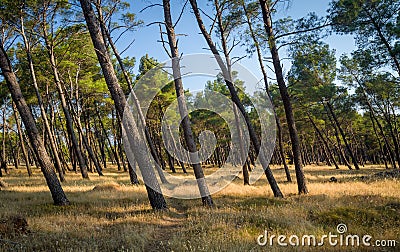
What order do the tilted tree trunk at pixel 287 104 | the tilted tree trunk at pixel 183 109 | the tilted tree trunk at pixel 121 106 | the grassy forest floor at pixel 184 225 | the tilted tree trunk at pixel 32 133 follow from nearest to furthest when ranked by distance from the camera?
the grassy forest floor at pixel 184 225
the tilted tree trunk at pixel 121 106
the tilted tree trunk at pixel 183 109
the tilted tree trunk at pixel 32 133
the tilted tree trunk at pixel 287 104

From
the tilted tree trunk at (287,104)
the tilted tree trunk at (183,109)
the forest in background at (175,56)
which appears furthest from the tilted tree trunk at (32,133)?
the tilted tree trunk at (287,104)

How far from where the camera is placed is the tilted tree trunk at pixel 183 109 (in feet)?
30.8

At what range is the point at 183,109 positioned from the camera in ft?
30.7

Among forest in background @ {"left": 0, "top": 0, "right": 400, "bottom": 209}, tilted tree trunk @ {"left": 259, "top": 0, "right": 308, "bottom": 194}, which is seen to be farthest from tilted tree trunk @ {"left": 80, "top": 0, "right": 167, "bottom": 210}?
tilted tree trunk @ {"left": 259, "top": 0, "right": 308, "bottom": 194}

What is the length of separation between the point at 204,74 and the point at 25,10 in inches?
452

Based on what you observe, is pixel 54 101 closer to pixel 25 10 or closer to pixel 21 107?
pixel 25 10

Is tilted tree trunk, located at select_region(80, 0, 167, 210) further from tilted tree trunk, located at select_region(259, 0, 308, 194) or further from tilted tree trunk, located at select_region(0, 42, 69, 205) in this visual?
tilted tree trunk, located at select_region(259, 0, 308, 194)

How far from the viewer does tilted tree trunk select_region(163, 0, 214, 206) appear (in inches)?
370

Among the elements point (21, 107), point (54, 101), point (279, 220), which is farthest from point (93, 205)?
point (54, 101)

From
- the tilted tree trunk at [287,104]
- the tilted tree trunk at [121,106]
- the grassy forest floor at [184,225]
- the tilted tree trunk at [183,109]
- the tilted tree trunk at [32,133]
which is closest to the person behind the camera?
the grassy forest floor at [184,225]

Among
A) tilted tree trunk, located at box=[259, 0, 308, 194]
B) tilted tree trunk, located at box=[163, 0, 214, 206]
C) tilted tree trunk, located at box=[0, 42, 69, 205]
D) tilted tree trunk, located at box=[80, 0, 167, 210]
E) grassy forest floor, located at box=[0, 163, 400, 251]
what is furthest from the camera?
tilted tree trunk, located at box=[259, 0, 308, 194]

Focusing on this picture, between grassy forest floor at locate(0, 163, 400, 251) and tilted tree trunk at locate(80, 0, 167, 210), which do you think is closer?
grassy forest floor at locate(0, 163, 400, 251)

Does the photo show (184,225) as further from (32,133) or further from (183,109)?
(32,133)

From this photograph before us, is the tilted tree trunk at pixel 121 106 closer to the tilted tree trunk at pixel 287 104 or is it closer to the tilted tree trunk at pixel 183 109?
the tilted tree trunk at pixel 183 109
